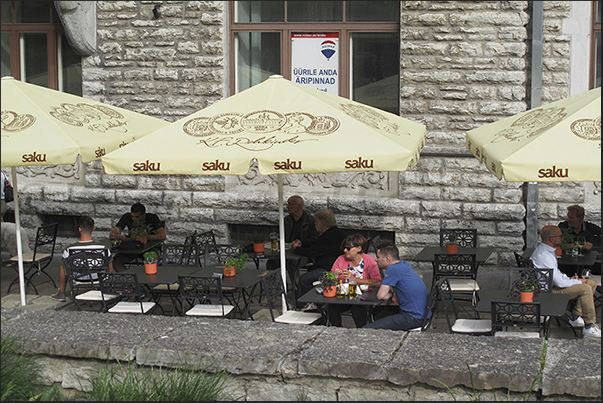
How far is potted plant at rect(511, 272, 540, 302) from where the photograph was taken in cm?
666

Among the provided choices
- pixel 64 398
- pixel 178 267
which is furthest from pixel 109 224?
pixel 64 398

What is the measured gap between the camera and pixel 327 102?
755 cm

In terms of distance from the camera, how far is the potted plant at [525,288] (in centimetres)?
666

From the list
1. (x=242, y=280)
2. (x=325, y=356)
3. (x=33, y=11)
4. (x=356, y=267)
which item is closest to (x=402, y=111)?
(x=356, y=267)

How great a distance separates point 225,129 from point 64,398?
9.79 feet

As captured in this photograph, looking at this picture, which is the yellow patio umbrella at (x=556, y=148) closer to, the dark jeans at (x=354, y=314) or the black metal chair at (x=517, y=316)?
the black metal chair at (x=517, y=316)

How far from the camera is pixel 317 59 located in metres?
12.4

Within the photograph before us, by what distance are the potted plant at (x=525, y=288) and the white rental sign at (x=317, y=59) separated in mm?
6161

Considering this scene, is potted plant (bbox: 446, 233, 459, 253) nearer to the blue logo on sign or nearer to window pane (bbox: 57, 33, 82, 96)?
the blue logo on sign

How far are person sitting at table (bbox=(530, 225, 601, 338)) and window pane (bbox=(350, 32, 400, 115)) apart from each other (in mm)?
4654

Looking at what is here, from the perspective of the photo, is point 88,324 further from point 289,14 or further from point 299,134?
point 289,14

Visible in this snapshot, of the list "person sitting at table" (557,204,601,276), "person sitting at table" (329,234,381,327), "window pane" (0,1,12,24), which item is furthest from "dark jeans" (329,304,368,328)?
"window pane" (0,1,12,24)

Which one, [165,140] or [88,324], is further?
[165,140]

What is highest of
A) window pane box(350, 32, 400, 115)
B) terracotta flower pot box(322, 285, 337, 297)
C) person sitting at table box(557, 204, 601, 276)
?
window pane box(350, 32, 400, 115)
